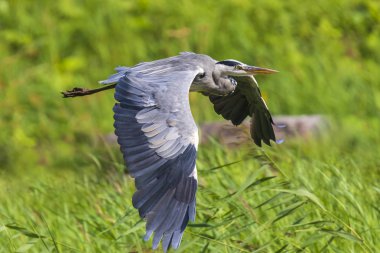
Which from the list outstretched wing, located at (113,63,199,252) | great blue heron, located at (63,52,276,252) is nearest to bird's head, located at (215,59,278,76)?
great blue heron, located at (63,52,276,252)

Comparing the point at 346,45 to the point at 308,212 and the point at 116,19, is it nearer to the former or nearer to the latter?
the point at 116,19

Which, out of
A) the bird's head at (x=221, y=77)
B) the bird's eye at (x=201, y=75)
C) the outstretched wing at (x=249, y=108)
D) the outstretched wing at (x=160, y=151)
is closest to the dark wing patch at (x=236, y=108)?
the outstretched wing at (x=249, y=108)

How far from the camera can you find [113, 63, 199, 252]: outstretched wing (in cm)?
378

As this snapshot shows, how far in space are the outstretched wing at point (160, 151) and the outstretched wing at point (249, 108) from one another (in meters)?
0.90

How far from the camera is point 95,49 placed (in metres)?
10.1

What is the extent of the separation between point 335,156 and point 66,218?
1341mm

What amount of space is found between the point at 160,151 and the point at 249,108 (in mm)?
1245

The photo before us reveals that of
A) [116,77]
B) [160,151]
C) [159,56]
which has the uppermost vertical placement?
[116,77]

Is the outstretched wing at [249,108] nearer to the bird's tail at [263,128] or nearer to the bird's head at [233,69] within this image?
the bird's tail at [263,128]

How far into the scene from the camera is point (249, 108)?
5098 mm

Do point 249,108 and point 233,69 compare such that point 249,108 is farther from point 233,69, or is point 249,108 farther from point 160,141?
point 160,141

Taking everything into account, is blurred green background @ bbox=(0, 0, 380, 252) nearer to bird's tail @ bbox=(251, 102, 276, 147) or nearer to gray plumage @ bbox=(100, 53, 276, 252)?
bird's tail @ bbox=(251, 102, 276, 147)

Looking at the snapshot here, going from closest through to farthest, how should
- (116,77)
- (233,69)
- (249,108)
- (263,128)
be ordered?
(116,77), (233,69), (263,128), (249,108)

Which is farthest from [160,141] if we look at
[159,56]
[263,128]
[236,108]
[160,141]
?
[159,56]
